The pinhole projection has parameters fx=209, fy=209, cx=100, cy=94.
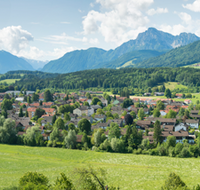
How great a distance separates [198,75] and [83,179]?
19791cm

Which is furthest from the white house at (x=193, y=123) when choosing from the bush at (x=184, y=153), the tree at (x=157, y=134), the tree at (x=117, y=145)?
the tree at (x=117, y=145)

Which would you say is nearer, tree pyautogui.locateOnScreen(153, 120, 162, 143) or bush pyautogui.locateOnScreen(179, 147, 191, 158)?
bush pyautogui.locateOnScreen(179, 147, 191, 158)

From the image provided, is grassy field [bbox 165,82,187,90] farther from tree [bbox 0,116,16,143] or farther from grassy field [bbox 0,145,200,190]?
tree [bbox 0,116,16,143]

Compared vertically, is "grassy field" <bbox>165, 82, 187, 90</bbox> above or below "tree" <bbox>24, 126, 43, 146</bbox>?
above

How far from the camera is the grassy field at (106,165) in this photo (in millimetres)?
33753

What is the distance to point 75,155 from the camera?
50.3 metres

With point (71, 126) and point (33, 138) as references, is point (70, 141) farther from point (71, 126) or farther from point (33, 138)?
point (71, 126)

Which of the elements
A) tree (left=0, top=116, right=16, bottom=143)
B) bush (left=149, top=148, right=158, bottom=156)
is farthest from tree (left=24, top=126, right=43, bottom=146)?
bush (left=149, top=148, right=158, bottom=156)

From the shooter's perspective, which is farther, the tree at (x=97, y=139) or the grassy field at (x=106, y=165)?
the tree at (x=97, y=139)

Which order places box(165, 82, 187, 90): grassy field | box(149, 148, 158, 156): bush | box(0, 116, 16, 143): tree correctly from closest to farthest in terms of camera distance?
box(149, 148, 158, 156): bush
box(0, 116, 16, 143): tree
box(165, 82, 187, 90): grassy field

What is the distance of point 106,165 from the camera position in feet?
141

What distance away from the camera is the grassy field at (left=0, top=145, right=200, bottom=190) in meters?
33.8

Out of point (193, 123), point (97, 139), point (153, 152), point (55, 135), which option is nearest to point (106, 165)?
point (97, 139)

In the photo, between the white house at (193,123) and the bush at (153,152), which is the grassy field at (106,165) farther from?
the white house at (193,123)
